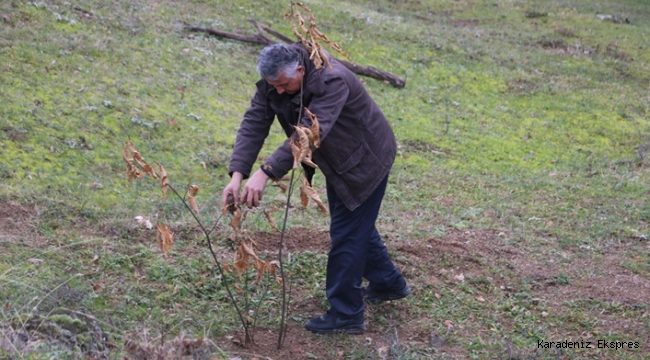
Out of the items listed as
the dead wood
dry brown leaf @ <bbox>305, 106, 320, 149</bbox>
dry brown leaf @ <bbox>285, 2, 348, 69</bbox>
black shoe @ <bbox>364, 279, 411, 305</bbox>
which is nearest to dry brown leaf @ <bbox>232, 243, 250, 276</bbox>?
dry brown leaf @ <bbox>305, 106, 320, 149</bbox>

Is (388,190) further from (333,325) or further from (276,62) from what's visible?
(276,62)

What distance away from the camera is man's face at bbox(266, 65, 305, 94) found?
3.93 m

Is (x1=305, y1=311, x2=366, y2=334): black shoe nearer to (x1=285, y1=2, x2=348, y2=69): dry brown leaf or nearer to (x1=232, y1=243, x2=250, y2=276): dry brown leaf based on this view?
(x1=232, y1=243, x2=250, y2=276): dry brown leaf

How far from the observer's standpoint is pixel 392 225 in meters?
6.75

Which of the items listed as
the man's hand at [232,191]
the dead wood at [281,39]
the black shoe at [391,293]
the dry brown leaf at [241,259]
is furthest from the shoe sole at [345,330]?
the dead wood at [281,39]

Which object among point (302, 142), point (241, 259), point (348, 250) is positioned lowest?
point (348, 250)

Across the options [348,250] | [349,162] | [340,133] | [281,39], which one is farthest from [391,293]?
[281,39]

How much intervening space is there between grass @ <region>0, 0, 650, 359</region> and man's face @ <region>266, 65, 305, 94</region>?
1.40m

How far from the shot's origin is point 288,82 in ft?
13.0

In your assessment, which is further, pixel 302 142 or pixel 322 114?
pixel 322 114

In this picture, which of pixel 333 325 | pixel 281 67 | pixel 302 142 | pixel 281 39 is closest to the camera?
pixel 302 142

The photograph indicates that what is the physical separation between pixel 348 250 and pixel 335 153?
2.04ft

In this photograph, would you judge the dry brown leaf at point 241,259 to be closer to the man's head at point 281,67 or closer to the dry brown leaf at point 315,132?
the dry brown leaf at point 315,132

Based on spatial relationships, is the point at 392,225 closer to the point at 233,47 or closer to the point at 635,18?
the point at 233,47
